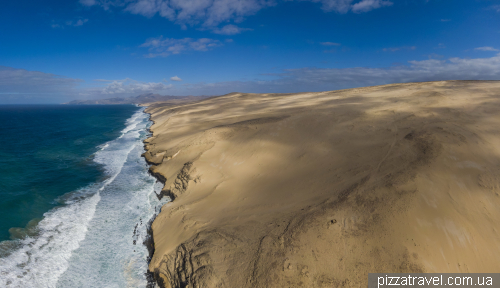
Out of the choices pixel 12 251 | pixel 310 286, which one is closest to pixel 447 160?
pixel 310 286

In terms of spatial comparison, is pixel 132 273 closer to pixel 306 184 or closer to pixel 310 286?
pixel 310 286

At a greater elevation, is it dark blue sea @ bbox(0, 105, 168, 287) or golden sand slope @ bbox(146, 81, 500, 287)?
golden sand slope @ bbox(146, 81, 500, 287)

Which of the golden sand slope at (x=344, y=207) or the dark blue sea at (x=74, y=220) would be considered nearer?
the golden sand slope at (x=344, y=207)

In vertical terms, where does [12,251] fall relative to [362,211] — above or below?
below

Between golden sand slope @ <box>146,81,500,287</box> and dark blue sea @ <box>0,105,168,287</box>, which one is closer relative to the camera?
golden sand slope @ <box>146,81,500,287</box>

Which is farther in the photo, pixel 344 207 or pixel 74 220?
pixel 74 220
